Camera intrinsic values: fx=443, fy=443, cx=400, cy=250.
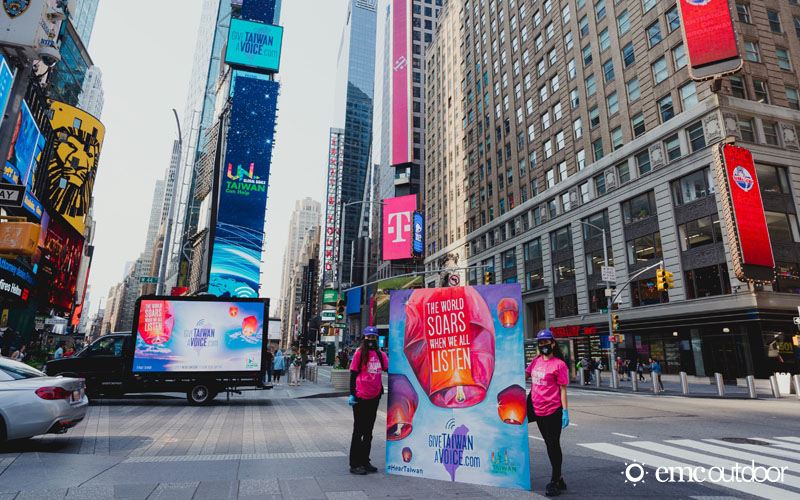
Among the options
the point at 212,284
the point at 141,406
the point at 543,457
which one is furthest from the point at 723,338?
the point at 212,284

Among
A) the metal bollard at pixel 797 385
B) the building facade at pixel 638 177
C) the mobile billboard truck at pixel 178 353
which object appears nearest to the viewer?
the mobile billboard truck at pixel 178 353

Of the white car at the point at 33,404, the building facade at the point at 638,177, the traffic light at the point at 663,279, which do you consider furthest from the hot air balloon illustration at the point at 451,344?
the building facade at the point at 638,177

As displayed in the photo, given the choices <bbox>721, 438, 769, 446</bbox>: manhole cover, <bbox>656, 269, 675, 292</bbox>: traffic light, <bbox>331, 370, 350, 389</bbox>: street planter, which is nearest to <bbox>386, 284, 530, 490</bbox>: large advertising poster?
<bbox>721, 438, 769, 446</bbox>: manhole cover

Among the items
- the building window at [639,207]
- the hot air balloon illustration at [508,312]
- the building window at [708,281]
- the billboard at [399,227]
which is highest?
the billboard at [399,227]

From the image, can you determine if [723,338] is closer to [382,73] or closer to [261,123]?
[261,123]

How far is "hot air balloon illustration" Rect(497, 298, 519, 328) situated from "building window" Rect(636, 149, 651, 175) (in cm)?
3261

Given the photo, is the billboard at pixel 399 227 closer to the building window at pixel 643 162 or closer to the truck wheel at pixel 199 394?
the building window at pixel 643 162

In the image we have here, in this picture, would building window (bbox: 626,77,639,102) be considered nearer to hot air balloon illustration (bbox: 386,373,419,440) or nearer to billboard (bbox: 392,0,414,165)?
hot air balloon illustration (bbox: 386,373,419,440)

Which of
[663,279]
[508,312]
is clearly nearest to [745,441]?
[508,312]

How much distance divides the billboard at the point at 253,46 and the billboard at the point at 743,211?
236 ft

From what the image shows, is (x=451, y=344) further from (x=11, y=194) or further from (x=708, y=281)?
(x=708, y=281)

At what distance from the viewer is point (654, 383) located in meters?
22.9

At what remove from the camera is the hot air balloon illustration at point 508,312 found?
19.6 feet

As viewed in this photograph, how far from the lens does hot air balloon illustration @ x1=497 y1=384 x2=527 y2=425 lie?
18.8 feet
